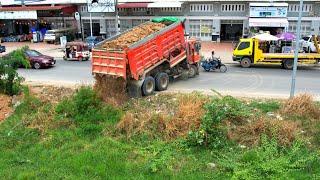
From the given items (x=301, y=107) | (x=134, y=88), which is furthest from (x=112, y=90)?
(x=301, y=107)

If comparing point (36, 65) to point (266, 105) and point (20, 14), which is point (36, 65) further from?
point (20, 14)

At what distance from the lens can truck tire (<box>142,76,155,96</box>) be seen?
16.9 metres

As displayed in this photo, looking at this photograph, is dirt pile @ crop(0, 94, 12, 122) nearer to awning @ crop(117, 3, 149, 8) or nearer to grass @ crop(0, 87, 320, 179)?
grass @ crop(0, 87, 320, 179)

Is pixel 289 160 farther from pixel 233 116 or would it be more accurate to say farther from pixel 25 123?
pixel 25 123

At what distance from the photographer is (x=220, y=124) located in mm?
12180

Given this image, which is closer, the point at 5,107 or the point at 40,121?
the point at 40,121

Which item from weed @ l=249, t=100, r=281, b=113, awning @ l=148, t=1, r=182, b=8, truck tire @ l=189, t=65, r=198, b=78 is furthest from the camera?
awning @ l=148, t=1, r=182, b=8

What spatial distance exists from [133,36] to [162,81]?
8.14ft

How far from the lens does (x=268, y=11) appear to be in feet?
112

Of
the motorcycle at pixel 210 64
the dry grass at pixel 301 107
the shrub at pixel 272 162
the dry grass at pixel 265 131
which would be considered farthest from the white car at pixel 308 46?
the shrub at pixel 272 162

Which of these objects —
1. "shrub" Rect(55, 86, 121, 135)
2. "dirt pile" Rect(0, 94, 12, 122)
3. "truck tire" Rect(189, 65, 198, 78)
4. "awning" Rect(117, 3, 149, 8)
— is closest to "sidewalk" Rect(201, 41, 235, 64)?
"truck tire" Rect(189, 65, 198, 78)

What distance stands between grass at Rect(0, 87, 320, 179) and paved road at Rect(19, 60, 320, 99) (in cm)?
349

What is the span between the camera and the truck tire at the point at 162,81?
17.8 m

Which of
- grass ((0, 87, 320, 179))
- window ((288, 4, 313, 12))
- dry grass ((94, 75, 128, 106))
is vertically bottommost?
grass ((0, 87, 320, 179))
